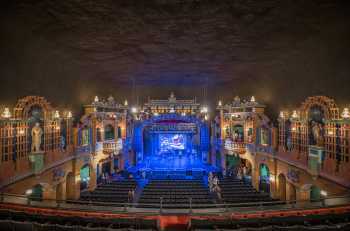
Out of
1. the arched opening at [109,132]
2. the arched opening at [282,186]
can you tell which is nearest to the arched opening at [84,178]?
the arched opening at [109,132]

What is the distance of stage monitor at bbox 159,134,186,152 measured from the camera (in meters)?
27.1

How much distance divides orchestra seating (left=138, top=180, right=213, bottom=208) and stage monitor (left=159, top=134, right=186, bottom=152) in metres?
10.8

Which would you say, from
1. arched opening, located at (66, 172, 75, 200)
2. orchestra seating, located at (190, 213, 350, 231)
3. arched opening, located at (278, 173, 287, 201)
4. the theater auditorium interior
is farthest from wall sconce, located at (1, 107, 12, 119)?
arched opening, located at (278, 173, 287, 201)

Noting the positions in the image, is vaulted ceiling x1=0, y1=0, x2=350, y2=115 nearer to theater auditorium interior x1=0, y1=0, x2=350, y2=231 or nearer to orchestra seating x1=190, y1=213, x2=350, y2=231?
theater auditorium interior x1=0, y1=0, x2=350, y2=231

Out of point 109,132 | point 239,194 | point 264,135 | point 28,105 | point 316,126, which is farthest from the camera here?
point 109,132

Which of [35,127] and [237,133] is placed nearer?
[35,127]

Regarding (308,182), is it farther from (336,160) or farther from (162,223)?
(162,223)

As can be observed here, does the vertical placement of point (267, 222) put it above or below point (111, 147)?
below

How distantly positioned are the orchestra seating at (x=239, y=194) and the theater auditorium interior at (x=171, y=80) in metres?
0.10

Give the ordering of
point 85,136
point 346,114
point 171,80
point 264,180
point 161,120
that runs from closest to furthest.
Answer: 1. point 346,114
2. point 85,136
3. point 264,180
4. point 171,80
5. point 161,120

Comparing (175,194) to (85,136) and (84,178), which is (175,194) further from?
(84,178)

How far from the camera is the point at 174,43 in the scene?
11.6 meters

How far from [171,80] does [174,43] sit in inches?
421

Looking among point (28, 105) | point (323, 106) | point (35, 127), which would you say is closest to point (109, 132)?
point (35, 127)
